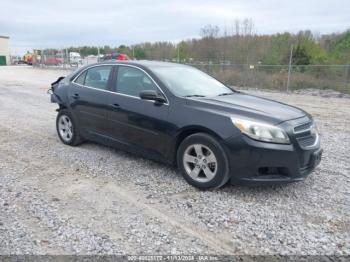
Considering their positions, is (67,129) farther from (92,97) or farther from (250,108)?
(250,108)

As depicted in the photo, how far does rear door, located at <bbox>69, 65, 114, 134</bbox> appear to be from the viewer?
521 cm

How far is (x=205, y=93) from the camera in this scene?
15.5 ft

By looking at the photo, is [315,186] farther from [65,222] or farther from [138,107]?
[65,222]

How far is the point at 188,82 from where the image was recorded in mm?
4898

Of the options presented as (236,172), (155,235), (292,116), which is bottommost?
(155,235)

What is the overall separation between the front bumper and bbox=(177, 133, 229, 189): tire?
0.12 metres

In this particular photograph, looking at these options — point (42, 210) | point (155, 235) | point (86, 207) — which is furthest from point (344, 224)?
point (42, 210)

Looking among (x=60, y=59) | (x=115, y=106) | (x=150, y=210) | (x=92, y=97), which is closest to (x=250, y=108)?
(x=150, y=210)

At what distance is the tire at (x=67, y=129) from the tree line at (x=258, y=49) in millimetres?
16418

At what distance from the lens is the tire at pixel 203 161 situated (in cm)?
388

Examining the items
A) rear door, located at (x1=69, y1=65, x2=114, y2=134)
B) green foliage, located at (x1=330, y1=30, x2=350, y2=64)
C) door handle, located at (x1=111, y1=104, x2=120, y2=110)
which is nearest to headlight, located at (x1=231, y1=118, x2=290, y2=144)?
door handle, located at (x1=111, y1=104, x2=120, y2=110)

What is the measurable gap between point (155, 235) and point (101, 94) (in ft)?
9.16

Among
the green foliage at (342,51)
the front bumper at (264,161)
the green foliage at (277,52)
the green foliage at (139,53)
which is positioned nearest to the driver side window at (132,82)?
the front bumper at (264,161)

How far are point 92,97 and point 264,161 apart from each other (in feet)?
9.90
